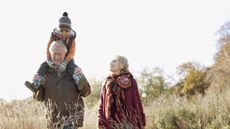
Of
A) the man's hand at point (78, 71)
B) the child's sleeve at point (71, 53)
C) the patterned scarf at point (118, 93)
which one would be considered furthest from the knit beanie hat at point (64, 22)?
the patterned scarf at point (118, 93)

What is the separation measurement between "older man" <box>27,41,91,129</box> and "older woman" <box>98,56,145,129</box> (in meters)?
1.17

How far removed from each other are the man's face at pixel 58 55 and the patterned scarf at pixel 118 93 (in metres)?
1.40

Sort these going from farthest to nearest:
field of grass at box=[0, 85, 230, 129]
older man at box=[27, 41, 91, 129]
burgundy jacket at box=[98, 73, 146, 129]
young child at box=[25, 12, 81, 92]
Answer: burgundy jacket at box=[98, 73, 146, 129] < field of grass at box=[0, 85, 230, 129] < older man at box=[27, 41, 91, 129] < young child at box=[25, 12, 81, 92]

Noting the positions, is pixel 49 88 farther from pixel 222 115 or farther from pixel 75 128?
pixel 222 115

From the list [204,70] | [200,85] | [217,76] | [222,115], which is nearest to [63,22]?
[222,115]

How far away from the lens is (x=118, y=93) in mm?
7207

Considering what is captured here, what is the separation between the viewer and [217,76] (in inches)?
1580

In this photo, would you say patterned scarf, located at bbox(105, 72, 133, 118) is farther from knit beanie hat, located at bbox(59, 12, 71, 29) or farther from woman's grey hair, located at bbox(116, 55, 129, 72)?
knit beanie hat, located at bbox(59, 12, 71, 29)

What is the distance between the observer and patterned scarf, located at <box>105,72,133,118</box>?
282 inches

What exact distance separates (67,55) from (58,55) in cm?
21

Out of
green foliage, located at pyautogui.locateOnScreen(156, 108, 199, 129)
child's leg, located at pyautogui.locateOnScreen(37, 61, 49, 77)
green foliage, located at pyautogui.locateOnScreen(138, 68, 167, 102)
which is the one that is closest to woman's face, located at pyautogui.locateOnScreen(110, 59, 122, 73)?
child's leg, located at pyautogui.locateOnScreen(37, 61, 49, 77)

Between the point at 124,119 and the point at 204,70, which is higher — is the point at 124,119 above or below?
below

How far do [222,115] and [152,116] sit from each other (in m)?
2.65

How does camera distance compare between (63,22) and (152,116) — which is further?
(152,116)
